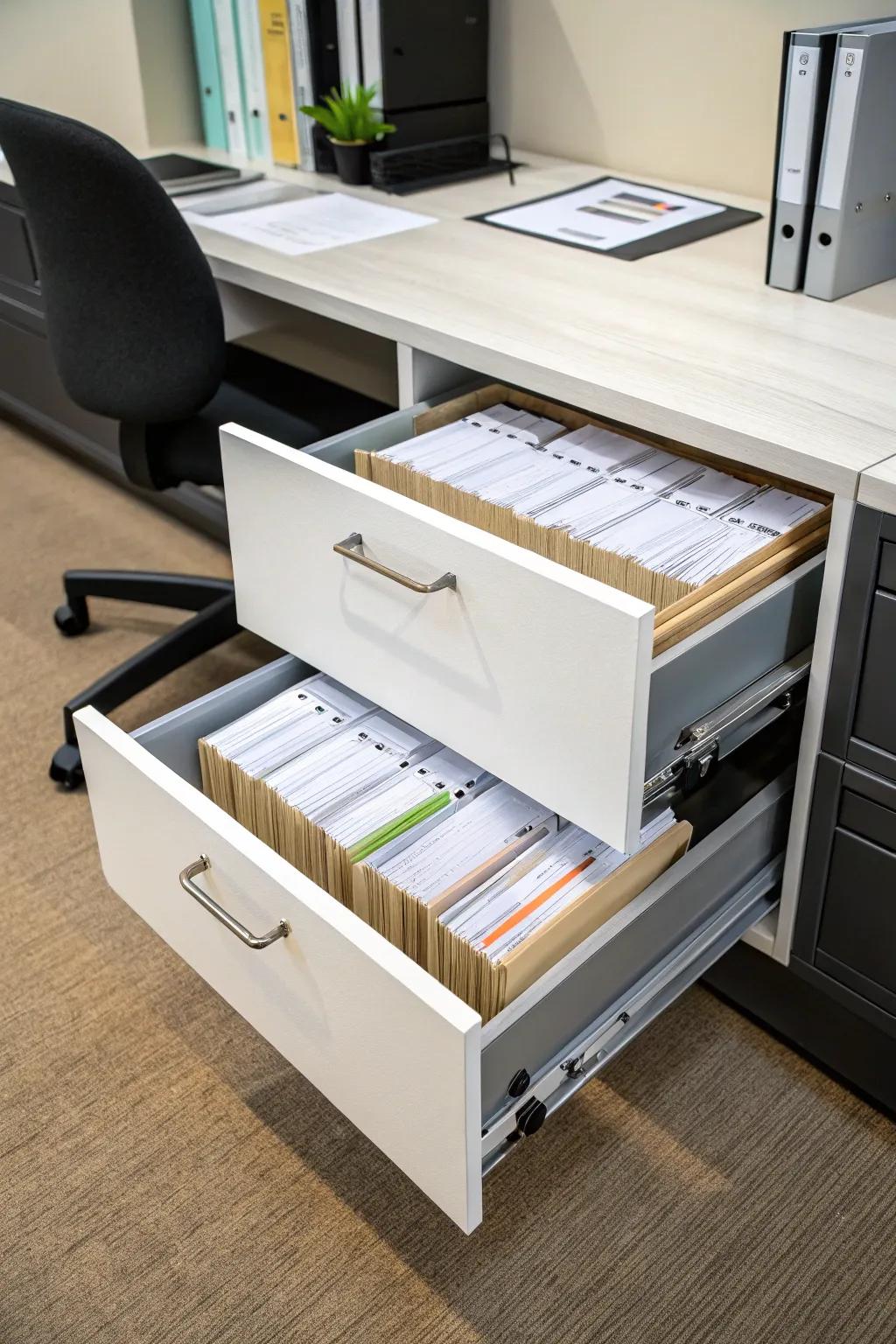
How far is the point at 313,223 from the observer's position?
1.58m

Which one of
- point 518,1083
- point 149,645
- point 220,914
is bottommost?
point 149,645

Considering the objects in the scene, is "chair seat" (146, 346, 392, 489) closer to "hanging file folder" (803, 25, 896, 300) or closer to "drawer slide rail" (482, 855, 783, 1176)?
"hanging file folder" (803, 25, 896, 300)

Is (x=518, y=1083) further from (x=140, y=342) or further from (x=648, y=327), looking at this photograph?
(x=140, y=342)

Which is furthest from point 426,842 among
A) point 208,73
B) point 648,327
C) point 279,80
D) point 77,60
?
point 77,60

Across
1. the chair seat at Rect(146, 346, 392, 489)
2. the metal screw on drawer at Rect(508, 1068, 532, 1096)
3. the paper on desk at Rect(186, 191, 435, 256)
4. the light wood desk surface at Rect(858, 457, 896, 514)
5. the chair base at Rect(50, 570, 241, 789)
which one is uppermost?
the paper on desk at Rect(186, 191, 435, 256)

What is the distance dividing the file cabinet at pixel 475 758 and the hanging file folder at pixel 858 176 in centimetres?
40

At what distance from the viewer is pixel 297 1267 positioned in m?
1.11

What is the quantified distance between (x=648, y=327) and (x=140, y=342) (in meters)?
0.63

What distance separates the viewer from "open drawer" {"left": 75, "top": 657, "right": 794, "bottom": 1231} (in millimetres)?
861

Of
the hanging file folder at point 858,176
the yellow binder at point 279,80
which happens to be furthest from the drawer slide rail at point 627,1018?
the yellow binder at point 279,80

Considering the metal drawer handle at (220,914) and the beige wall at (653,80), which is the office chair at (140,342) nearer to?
the beige wall at (653,80)

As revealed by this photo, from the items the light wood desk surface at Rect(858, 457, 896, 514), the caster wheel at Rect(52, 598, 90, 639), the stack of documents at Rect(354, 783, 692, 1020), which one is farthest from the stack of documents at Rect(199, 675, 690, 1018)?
the caster wheel at Rect(52, 598, 90, 639)

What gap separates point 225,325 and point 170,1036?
93cm

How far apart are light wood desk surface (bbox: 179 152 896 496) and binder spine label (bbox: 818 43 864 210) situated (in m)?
0.11
